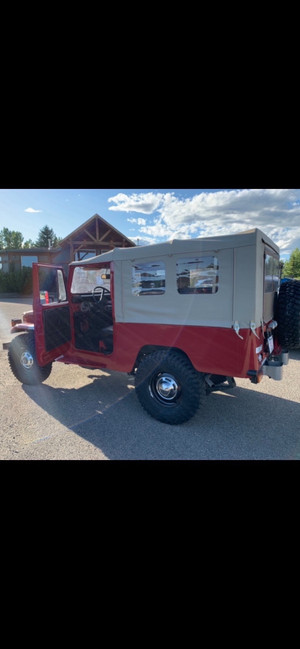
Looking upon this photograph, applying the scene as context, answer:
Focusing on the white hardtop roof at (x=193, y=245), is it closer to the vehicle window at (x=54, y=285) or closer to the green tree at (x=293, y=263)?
the vehicle window at (x=54, y=285)

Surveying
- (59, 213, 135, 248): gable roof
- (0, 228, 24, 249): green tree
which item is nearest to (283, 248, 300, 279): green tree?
(59, 213, 135, 248): gable roof

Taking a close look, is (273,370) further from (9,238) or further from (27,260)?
(9,238)

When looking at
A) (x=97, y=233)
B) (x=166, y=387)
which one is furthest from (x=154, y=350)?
(x=97, y=233)

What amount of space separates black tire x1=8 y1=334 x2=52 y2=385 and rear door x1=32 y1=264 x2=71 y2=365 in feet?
1.45

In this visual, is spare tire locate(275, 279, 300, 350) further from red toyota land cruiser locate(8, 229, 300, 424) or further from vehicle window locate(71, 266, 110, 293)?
vehicle window locate(71, 266, 110, 293)

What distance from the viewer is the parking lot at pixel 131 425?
116 inches

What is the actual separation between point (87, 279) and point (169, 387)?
2593 millimetres

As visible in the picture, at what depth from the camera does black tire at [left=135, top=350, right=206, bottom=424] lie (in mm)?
3371

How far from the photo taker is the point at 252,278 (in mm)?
2900

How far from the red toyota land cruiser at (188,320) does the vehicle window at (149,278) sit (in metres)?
0.01

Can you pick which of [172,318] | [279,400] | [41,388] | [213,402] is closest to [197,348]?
[172,318]

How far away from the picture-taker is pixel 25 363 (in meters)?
4.82

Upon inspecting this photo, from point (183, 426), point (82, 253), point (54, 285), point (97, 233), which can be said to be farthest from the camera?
point (82, 253)

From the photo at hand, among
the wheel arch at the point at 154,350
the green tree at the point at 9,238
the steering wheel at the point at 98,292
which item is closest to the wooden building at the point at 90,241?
the steering wheel at the point at 98,292
